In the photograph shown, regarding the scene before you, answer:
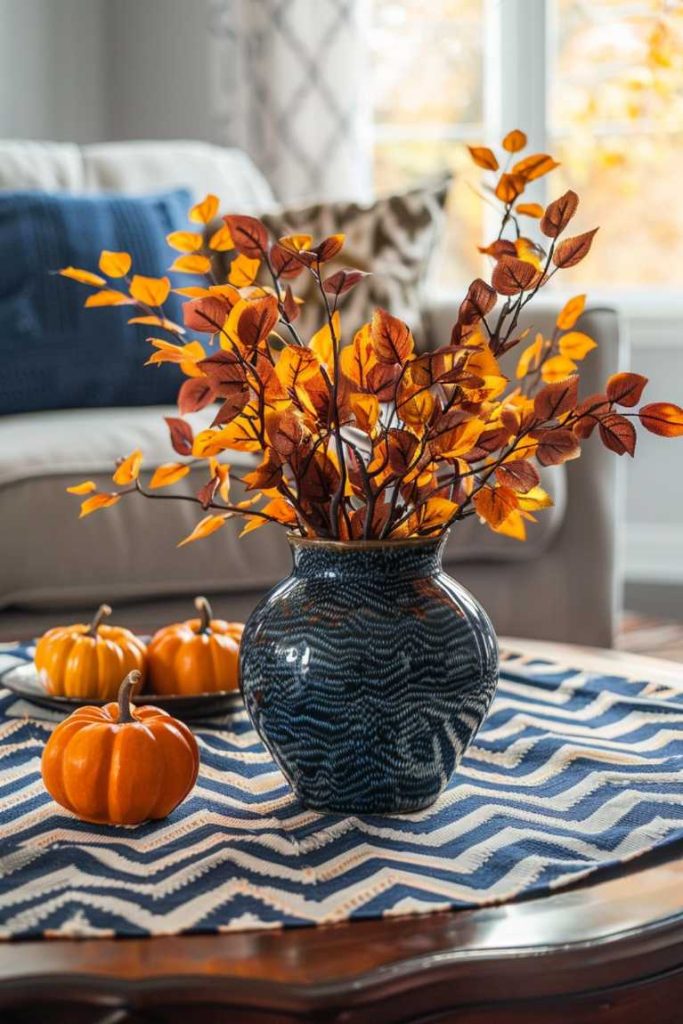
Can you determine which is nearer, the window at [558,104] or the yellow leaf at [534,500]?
the yellow leaf at [534,500]

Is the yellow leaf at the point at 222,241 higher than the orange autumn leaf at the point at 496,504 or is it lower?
higher

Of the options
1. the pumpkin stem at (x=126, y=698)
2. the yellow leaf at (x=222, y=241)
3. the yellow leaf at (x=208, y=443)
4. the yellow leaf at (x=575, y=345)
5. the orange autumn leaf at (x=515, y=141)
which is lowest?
the pumpkin stem at (x=126, y=698)

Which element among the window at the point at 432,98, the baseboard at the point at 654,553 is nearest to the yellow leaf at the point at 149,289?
the baseboard at the point at 654,553

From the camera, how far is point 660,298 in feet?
11.4

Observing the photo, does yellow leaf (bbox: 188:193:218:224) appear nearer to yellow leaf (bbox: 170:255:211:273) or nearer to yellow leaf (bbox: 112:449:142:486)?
yellow leaf (bbox: 170:255:211:273)

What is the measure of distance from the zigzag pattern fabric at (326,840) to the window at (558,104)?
2676 mm

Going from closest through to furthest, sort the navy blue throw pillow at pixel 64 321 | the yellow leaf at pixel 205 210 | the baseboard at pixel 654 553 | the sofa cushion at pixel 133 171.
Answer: the yellow leaf at pixel 205 210
the navy blue throw pillow at pixel 64 321
the sofa cushion at pixel 133 171
the baseboard at pixel 654 553

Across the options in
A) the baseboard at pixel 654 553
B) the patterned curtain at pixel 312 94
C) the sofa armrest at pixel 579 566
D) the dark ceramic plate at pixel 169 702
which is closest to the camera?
the dark ceramic plate at pixel 169 702

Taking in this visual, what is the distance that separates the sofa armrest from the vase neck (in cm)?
121

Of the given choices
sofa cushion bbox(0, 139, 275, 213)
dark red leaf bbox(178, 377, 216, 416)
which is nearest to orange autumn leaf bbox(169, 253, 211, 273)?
dark red leaf bbox(178, 377, 216, 416)

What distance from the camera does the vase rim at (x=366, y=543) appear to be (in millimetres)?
857

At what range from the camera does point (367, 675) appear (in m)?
0.85

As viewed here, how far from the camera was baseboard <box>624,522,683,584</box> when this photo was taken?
11.3 feet

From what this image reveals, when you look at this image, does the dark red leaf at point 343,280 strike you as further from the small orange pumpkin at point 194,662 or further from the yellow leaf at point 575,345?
the small orange pumpkin at point 194,662
